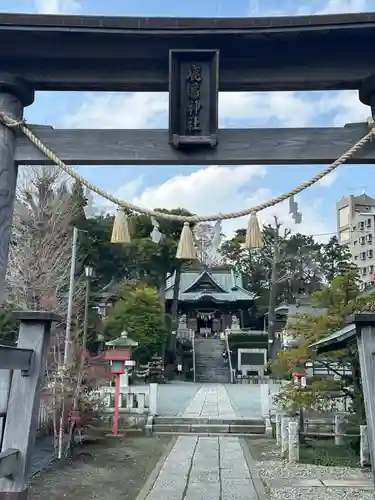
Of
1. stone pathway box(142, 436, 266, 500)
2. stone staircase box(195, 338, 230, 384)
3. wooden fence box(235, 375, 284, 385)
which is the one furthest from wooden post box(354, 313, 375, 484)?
stone staircase box(195, 338, 230, 384)

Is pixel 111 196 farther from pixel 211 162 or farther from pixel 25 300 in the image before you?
pixel 25 300

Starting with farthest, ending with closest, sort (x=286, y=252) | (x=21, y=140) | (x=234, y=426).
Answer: (x=286, y=252) < (x=234, y=426) < (x=21, y=140)

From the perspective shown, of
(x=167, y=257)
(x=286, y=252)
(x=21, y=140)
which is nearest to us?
(x=21, y=140)

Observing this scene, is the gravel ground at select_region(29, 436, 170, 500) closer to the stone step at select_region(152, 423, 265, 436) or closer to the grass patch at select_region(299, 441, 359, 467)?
the stone step at select_region(152, 423, 265, 436)

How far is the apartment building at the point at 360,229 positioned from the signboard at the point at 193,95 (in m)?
39.4

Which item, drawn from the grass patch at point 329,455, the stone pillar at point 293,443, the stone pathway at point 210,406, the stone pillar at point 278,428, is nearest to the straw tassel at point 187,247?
the stone pillar at point 293,443

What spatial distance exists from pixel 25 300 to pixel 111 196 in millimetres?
12313

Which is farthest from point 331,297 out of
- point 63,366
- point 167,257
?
point 167,257

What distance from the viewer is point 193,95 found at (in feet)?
14.1

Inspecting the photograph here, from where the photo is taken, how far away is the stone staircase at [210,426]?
12672 mm

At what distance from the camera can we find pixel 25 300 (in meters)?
15.6

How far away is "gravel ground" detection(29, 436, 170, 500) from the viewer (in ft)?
23.9

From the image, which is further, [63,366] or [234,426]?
[234,426]

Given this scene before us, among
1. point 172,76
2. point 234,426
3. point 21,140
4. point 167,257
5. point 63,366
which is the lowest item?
point 234,426
